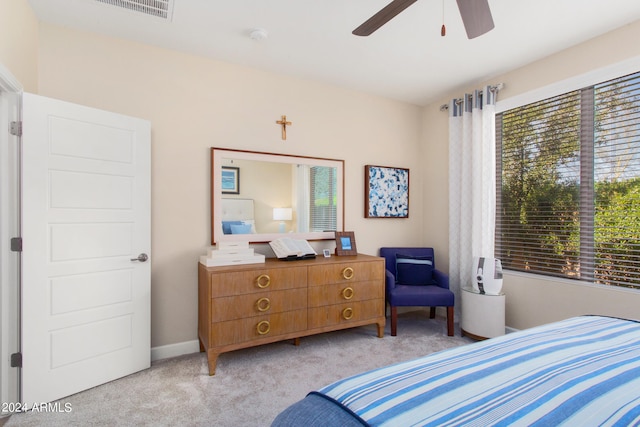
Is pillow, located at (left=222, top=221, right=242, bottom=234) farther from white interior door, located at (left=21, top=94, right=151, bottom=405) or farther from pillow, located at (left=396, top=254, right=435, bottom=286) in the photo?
pillow, located at (left=396, top=254, right=435, bottom=286)

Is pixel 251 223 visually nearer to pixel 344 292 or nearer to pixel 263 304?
pixel 263 304

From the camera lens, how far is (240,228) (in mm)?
3096

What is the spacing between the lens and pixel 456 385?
3.34ft

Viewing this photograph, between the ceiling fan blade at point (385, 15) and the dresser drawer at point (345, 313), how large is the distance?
7.00 feet

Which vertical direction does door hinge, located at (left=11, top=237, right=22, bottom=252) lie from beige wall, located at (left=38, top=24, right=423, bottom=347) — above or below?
below

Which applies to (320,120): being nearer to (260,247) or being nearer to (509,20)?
(260,247)

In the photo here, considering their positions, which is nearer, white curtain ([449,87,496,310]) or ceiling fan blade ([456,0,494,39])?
ceiling fan blade ([456,0,494,39])

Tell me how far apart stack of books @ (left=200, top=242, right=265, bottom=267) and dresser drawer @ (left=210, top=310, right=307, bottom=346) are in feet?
1.47

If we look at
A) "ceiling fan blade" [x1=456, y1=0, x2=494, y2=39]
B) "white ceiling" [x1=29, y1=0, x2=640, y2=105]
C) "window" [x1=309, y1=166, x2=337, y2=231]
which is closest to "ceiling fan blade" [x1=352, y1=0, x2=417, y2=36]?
"ceiling fan blade" [x1=456, y1=0, x2=494, y2=39]

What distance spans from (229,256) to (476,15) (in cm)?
226

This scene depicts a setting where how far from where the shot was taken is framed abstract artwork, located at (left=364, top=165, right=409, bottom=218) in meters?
3.81

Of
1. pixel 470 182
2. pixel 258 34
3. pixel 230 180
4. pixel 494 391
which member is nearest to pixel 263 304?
pixel 230 180

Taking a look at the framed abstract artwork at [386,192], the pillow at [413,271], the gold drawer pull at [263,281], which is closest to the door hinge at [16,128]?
the gold drawer pull at [263,281]

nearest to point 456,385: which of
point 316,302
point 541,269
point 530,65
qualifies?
point 316,302
